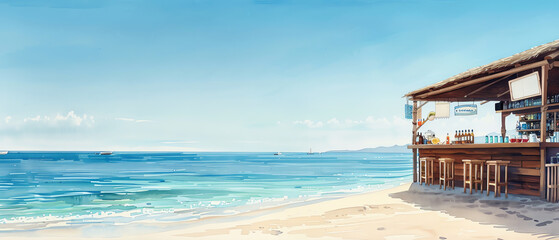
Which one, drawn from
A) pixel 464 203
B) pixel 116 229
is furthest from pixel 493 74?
pixel 116 229

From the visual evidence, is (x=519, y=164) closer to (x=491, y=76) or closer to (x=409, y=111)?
(x=491, y=76)

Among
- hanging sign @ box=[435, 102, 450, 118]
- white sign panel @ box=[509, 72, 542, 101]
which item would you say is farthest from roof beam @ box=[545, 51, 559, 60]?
hanging sign @ box=[435, 102, 450, 118]

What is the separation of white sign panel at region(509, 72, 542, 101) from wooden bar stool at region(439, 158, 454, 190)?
1.97m

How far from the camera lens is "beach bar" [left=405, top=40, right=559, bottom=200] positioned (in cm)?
724

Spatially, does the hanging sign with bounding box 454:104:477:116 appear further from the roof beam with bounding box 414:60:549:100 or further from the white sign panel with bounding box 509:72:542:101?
the white sign panel with bounding box 509:72:542:101

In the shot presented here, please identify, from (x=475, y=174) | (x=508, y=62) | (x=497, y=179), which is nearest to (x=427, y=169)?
(x=475, y=174)

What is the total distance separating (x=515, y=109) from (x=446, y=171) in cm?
319

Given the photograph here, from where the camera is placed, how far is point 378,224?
18.9 feet

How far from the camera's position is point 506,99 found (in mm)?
11352

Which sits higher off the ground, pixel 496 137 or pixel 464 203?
pixel 496 137

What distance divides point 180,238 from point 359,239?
220 cm

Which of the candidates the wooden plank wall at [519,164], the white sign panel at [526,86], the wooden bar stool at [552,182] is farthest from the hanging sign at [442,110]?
the wooden bar stool at [552,182]

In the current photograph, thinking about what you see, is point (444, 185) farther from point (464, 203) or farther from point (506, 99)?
point (506, 99)

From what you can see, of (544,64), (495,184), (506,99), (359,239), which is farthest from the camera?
(506,99)
